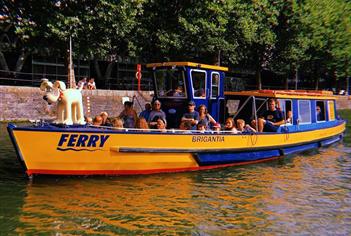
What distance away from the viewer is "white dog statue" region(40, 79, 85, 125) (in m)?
11.4

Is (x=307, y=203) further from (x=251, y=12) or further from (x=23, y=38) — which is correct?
(x=251, y=12)

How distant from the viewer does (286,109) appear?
18.0 metres

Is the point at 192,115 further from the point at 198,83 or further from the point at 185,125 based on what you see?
the point at 198,83

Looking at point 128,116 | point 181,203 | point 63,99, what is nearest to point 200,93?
point 128,116

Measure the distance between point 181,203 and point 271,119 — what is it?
7.61 metres

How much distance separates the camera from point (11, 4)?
2877cm

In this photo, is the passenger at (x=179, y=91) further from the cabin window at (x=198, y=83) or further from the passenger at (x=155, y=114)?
the passenger at (x=155, y=114)

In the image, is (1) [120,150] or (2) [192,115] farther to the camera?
(2) [192,115]

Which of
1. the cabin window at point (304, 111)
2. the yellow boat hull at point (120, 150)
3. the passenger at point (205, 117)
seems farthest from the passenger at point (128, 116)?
the cabin window at point (304, 111)

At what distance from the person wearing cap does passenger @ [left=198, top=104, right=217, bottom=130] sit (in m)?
0.18

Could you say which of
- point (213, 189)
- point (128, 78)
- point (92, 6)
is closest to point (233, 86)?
point (128, 78)

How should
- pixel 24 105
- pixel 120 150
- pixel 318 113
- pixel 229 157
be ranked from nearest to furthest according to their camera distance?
pixel 120 150
pixel 229 157
pixel 318 113
pixel 24 105

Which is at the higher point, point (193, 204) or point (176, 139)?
point (176, 139)

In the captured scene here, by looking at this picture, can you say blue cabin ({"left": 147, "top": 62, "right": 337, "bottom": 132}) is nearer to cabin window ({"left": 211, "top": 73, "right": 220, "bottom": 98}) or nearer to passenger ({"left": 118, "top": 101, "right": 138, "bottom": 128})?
cabin window ({"left": 211, "top": 73, "right": 220, "bottom": 98})
